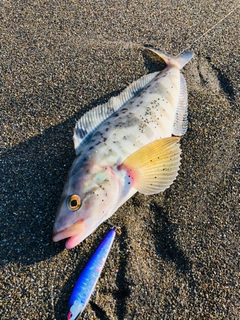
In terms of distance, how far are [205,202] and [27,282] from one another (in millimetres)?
1731

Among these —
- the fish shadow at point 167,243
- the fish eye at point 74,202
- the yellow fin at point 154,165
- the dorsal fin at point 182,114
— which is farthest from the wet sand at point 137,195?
the fish eye at point 74,202

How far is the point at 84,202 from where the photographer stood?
8.87ft

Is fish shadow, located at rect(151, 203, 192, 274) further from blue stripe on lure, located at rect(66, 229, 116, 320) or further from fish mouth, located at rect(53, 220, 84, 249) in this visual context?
fish mouth, located at rect(53, 220, 84, 249)

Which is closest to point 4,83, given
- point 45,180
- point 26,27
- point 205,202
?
point 26,27

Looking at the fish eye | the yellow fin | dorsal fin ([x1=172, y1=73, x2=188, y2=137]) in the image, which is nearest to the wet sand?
dorsal fin ([x1=172, y1=73, x2=188, y2=137])

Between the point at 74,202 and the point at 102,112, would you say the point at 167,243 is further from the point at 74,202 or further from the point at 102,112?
the point at 102,112

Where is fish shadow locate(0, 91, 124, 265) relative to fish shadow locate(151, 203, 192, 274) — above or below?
above

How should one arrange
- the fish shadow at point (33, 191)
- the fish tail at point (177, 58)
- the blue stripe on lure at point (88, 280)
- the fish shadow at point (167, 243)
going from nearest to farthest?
1. the blue stripe on lure at point (88, 280)
2. the fish shadow at point (33, 191)
3. the fish shadow at point (167, 243)
4. the fish tail at point (177, 58)

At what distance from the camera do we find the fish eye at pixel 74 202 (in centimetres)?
265

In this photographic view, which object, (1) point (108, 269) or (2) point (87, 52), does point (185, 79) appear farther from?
(1) point (108, 269)

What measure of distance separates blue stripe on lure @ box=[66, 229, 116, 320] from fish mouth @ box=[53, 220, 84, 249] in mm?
245

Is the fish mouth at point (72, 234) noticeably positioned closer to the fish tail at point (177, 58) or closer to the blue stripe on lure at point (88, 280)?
the blue stripe on lure at point (88, 280)

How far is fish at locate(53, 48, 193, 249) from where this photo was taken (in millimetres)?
2695

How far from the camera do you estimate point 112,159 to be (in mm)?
2986
